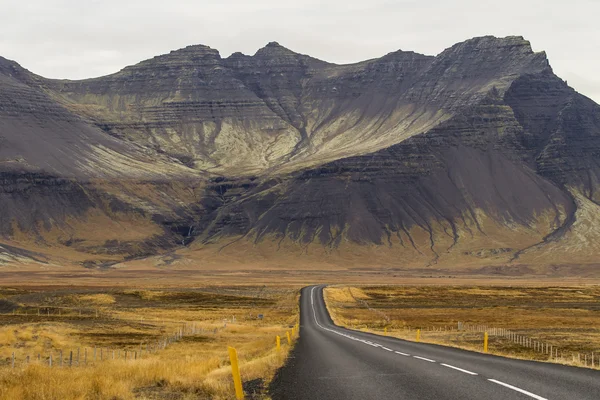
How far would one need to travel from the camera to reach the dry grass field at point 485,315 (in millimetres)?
46969

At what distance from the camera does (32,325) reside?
58.2m

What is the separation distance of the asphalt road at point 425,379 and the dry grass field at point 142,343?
4.00ft

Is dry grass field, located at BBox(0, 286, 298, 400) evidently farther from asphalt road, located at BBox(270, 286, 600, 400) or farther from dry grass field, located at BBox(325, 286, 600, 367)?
dry grass field, located at BBox(325, 286, 600, 367)

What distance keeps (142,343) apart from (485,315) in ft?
155

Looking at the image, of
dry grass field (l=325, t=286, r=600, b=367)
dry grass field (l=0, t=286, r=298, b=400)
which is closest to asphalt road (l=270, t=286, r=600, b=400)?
dry grass field (l=0, t=286, r=298, b=400)

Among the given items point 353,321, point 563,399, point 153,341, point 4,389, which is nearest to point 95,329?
point 153,341

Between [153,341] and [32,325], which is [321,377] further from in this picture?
[32,325]

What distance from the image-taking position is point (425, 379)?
1953 centimetres

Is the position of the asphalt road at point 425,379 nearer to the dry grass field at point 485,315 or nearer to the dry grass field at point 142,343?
the dry grass field at point 142,343

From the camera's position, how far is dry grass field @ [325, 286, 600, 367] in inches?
1849

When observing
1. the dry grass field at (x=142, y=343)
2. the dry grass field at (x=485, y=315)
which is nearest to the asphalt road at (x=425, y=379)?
the dry grass field at (x=142, y=343)

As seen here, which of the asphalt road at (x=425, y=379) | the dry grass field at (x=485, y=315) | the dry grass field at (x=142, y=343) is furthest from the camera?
the dry grass field at (x=485, y=315)

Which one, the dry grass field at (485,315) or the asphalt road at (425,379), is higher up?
the asphalt road at (425,379)

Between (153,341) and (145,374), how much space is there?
32.3 meters
